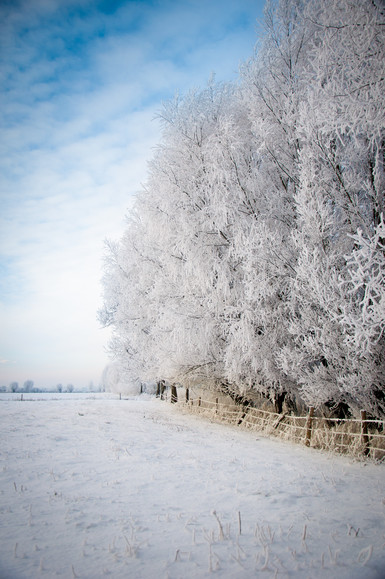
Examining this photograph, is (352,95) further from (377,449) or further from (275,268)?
(377,449)

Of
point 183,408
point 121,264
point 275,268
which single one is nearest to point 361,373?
point 275,268

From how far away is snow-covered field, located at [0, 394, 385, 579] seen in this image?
8.41ft

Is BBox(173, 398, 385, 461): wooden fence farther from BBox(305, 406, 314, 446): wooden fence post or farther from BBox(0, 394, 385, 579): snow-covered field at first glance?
BBox(0, 394, 385, 579): snow-covered field

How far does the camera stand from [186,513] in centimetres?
355

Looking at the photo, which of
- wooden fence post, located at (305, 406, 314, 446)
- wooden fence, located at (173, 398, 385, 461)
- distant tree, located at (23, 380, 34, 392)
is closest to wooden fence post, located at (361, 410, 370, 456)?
wooden fence, located at (173, 398, 385, 461)

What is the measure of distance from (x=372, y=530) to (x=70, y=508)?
328 cm

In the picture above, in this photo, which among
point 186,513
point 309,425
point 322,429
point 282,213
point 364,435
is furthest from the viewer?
point 282,213

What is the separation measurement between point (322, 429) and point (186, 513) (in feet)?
17.8

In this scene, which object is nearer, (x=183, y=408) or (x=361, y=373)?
(x=361, y=373)

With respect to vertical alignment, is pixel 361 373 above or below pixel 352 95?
below

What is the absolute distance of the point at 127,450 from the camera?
250 inches

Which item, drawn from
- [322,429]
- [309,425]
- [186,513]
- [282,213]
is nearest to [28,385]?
[309,425]

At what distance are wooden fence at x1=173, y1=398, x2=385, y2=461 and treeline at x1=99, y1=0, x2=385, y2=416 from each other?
595 millimetres

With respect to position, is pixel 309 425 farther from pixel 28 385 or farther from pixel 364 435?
pixel 28 385
